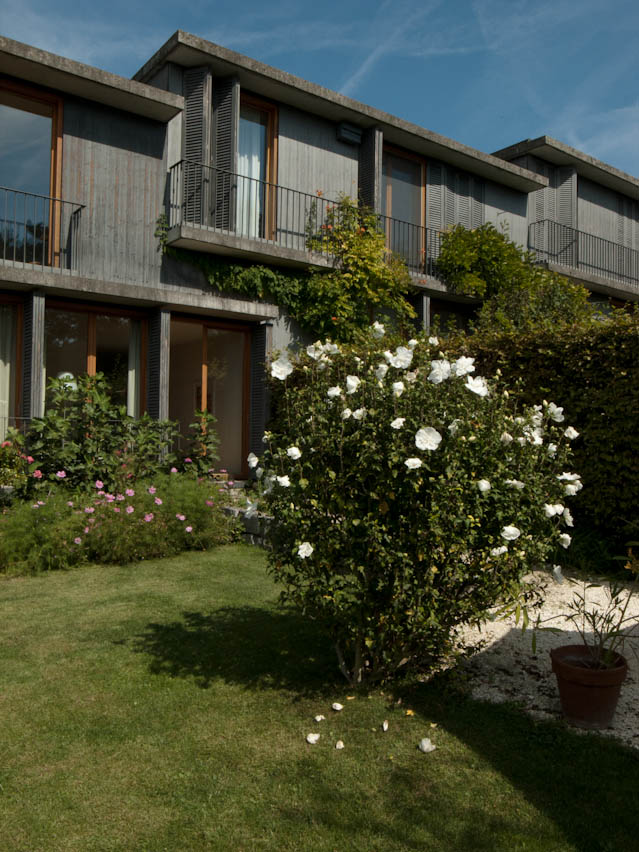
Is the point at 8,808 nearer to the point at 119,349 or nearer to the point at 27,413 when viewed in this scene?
the point at 27,413

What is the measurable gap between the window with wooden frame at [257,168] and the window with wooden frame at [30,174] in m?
3.25

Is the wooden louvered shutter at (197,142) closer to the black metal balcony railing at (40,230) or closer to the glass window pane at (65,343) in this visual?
the black metal balcony railing at (40,230)

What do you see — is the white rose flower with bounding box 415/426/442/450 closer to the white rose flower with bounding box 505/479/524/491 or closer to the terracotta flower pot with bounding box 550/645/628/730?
the white rose flower with bounding box 505/479/524/491

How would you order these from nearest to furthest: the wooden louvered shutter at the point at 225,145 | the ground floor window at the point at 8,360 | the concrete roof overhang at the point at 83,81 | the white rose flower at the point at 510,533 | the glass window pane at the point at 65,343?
the white rose flower at the point at 510,533
the concrete roof overhang at the point at 83,81
the ground floor window at the point at 8,360
the glass window pane at the point at 65,343
the wooden louvered shutter at the point at 225,145

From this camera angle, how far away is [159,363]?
11.1m

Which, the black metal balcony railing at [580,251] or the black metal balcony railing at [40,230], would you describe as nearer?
the black metal balcony railing at [40,230]

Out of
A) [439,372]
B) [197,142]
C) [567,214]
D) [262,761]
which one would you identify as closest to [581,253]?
[567,214]

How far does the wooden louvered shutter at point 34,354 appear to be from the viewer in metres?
9.91

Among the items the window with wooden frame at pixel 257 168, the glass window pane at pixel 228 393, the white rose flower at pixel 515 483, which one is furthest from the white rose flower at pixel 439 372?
the window with wooden frame at pixel 257 168

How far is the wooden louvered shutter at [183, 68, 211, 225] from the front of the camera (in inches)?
449

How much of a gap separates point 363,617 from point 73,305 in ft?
29.0

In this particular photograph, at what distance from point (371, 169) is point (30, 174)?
6.59 m

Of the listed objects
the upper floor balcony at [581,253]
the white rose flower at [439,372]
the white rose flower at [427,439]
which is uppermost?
the upper floor balcony at [581,253]

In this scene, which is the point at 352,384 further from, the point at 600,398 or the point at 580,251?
the point at 580,251
